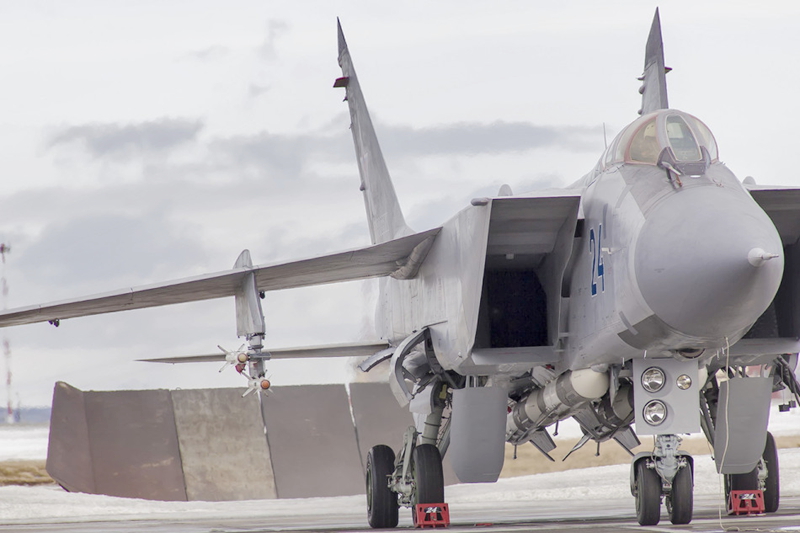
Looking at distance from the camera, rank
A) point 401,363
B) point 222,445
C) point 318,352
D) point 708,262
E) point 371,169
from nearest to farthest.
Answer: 1. point 708,262
2. point 401,363
3. point 318,352
4. point 371,169
5. point 222,445

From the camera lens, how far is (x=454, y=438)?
9.59 m

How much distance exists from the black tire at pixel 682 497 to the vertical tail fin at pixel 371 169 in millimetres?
5906

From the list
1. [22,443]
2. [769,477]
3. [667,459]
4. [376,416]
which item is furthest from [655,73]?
[22,443]

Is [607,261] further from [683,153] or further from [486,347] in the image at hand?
[486,347]

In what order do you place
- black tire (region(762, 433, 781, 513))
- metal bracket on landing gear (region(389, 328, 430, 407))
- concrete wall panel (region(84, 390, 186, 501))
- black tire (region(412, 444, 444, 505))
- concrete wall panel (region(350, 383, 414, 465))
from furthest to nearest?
concrete wall panel (region(350, 383, 414, 465))
concrete wall panel (region(84, 390, 186, 501))
black tire (region(762, 433, 781, 513))
metal bracket on landing gear (region(389, 328, 430, 407))
black tire (region(412, 444, 444, 505))

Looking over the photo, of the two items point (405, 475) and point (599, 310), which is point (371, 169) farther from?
point (599, 310)

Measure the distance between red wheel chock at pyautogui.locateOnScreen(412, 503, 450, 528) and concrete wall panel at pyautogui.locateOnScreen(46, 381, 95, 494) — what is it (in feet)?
31.6

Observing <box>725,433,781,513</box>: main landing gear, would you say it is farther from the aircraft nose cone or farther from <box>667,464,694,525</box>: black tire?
the aircraft nose cone

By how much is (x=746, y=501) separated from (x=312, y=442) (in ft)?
35.5

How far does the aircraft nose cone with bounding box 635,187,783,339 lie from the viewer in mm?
6871

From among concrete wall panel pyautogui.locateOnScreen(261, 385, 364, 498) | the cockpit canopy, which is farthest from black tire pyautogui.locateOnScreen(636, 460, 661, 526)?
concrete wall panel pyautogui.locateOnScreen(261, 385, 364, 498)

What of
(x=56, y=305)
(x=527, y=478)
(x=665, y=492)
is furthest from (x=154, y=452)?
(x=665, y=492)

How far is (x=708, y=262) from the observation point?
6.90 m

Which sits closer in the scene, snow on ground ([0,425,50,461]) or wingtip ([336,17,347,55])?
wingtip ([336,17,347,55])
